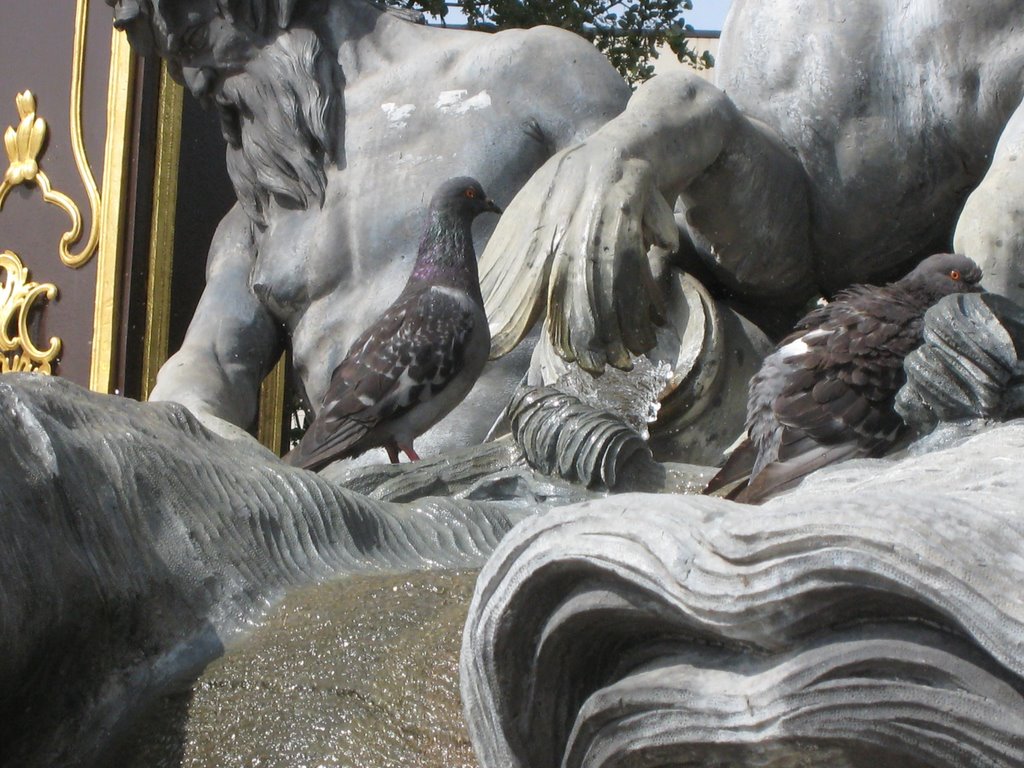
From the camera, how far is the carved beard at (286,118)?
3.28m

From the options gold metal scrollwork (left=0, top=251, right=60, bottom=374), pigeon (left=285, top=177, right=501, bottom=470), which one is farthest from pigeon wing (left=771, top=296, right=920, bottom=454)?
gold metal scrollwork (left=0, top=251, right=60, bottom=374)

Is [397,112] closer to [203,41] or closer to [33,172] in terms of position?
[203,41]

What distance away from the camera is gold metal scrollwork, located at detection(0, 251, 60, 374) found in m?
4.64

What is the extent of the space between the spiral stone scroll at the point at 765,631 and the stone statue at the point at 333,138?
2.32m

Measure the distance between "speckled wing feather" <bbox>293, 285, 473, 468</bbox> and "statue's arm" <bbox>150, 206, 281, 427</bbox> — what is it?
1.62 ft

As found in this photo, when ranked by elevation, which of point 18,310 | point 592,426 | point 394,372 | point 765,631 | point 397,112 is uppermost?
point 765,631

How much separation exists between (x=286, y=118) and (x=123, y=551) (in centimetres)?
206

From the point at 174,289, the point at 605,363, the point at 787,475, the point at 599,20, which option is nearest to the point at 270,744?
the point at 787,475

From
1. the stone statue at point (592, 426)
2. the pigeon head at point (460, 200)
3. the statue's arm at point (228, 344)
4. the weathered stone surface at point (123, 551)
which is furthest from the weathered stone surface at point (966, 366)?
the statue's arm at point (228, 344)

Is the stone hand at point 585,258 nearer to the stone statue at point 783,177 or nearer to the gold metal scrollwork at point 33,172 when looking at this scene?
the stone statue at point 783,177

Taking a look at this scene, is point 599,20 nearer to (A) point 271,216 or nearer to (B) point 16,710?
(A) point 271,216

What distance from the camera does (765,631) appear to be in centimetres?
83

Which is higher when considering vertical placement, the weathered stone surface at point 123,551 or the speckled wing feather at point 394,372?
the weathered stone surface at point 123,551

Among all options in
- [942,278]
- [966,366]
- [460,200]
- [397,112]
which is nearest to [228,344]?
[397,112]
